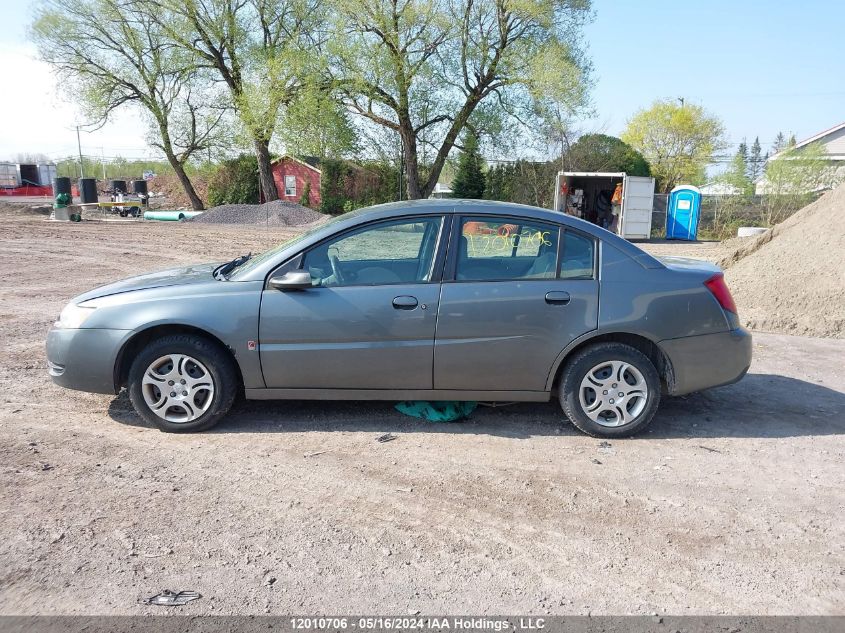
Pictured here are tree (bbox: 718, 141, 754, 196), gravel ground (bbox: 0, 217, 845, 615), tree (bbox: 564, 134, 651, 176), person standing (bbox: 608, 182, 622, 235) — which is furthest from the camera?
tree (bbox: 564, 134, 651, 176)

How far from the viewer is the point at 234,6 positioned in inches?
1363

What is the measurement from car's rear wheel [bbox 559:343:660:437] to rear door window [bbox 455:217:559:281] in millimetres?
694

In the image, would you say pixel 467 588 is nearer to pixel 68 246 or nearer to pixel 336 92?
pixel 68 246

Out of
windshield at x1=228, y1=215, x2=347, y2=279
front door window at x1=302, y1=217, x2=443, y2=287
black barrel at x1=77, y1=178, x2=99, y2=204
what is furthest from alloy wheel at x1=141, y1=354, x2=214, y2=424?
black barrel at x1=77, y1=178, x2=99, y2=204

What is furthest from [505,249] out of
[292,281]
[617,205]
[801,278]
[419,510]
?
[617,205]

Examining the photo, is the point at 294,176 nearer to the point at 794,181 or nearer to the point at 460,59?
the point at 460,59

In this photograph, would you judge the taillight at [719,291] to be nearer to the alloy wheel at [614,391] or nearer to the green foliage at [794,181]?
the alloy wheel at [614,391]

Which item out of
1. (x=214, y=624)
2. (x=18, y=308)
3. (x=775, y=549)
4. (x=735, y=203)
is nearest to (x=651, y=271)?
(x=775, y=549)

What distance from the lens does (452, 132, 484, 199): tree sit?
111 ft

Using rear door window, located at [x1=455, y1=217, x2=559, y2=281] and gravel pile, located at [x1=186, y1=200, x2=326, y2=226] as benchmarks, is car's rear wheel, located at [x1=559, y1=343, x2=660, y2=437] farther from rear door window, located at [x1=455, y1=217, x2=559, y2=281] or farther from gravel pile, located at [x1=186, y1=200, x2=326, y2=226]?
gravel pile, located at [x1=186, y1=200, x2=326, y2=226]

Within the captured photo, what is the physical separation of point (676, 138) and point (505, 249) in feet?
169

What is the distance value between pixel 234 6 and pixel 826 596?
3840 centimetres

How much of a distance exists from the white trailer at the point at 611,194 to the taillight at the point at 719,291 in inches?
848

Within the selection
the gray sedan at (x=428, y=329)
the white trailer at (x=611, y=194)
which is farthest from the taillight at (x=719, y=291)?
the white trailer at (x=611, y=194)
